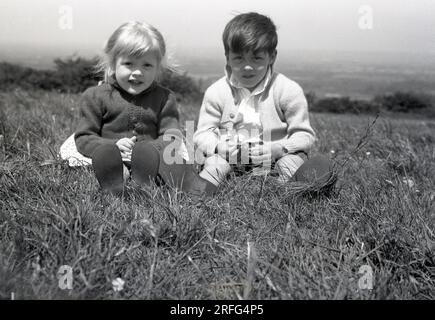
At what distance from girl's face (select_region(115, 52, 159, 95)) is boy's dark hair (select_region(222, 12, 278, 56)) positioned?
0.43 m

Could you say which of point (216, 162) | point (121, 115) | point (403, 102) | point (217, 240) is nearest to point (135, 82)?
point (121, 115)

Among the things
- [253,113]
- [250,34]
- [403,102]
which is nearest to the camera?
[250,34]

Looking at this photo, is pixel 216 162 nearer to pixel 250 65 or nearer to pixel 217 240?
pixel 250 65

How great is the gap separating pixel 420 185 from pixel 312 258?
→ 122 centimetres

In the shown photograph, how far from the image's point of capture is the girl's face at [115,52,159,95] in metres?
2.96

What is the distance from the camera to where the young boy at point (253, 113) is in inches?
115

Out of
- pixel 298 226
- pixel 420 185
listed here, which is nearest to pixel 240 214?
pixel 298 226

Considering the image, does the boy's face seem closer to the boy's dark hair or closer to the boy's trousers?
the boy's dark hair

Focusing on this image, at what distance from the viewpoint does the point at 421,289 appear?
6.02ft

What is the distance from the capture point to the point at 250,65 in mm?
3000

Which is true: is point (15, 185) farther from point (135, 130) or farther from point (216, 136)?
point (216, 136)

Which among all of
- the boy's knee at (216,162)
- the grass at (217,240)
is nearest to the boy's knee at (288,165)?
the grass at (217,240)

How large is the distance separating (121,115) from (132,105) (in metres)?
0.09

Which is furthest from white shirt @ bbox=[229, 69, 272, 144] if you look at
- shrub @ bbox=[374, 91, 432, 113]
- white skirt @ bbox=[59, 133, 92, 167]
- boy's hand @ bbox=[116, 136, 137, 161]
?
shrub @ bbox=[374, 91, 432, 113]
